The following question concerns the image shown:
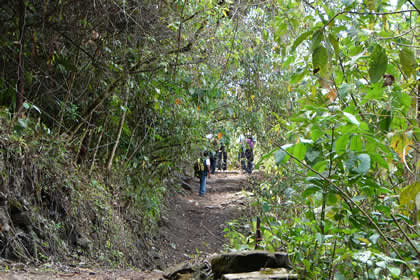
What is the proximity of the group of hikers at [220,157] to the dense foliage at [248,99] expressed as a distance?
1.22 ft

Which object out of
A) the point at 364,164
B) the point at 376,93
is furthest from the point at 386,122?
the point at 364,164

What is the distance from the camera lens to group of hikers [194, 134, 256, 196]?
8.60m

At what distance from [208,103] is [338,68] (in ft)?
15.5

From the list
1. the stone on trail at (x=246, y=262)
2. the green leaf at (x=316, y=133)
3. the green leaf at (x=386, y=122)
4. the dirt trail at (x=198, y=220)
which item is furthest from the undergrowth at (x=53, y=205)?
the green leaf at (x=386, y=122)

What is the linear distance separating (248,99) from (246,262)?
18.3 feet

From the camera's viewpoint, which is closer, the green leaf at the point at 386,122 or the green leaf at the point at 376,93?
the green leaf at the point at 376,93

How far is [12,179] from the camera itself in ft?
16.4

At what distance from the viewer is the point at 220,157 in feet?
54.1

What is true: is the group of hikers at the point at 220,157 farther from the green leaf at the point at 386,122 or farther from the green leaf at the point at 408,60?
the green leaf at the point at 408,60

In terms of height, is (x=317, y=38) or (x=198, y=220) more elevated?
(x=317, y=38)

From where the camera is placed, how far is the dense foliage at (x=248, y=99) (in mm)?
2408

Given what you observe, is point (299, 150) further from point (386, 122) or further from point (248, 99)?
point (248, 99)

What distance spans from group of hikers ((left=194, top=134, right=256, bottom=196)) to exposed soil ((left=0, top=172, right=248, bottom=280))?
24.4 inches

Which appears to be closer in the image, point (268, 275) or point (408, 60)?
point (408, 60)
